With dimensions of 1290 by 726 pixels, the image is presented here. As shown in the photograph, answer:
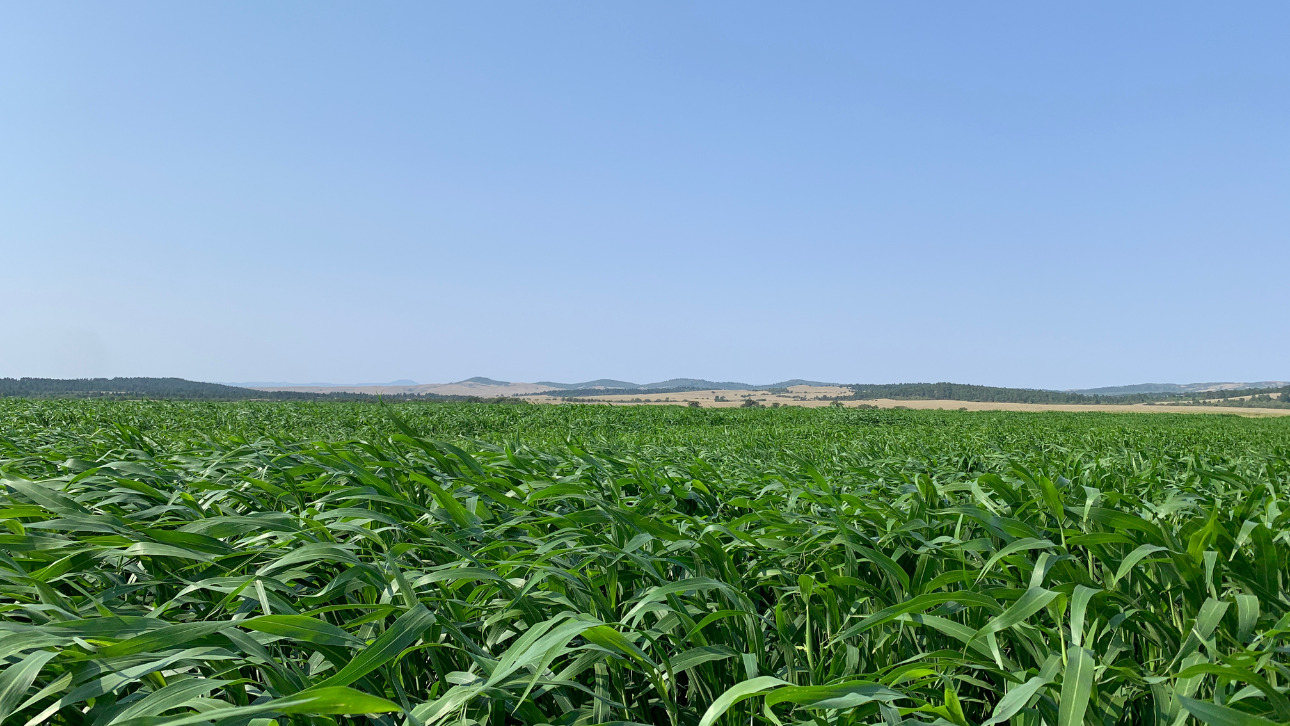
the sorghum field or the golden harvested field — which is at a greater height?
the sorghum field

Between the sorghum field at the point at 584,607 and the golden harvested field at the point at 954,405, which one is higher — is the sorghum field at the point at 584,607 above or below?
above

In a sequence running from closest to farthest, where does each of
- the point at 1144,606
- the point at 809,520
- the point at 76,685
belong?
the point at 76,685, the point at 1144,606, the point at 809,520

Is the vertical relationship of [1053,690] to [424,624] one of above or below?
below

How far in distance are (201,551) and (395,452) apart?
4.47 ft

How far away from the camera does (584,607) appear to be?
1592 mm

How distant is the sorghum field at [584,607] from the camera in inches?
39.1

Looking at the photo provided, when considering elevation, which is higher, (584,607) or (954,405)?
(584,607)

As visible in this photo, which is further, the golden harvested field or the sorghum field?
the golden harvested field

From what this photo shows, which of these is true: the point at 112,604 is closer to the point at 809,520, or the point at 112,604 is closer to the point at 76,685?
the point at 76,685

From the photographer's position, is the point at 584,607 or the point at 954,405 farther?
the point at 954,405

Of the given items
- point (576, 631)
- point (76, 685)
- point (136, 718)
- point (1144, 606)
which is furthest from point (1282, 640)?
point (76, 685)

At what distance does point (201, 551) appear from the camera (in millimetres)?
1545

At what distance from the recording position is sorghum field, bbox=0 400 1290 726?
0.99 m

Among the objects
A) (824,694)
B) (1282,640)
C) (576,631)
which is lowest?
(1282,640)
